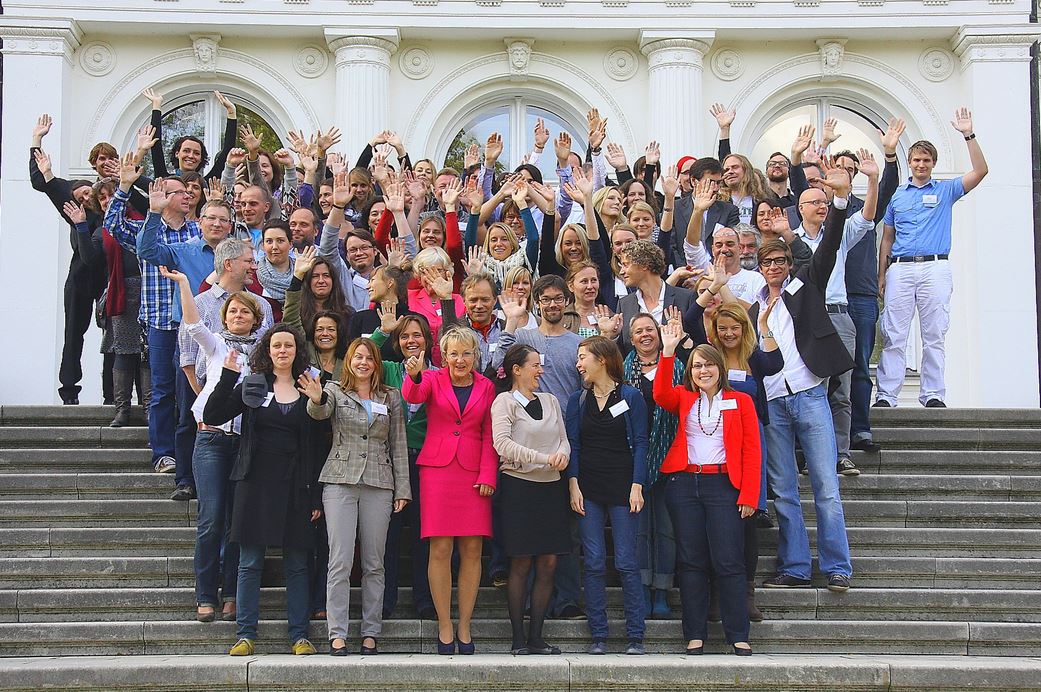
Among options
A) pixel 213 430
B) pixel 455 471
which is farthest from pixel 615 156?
pixel 213 430

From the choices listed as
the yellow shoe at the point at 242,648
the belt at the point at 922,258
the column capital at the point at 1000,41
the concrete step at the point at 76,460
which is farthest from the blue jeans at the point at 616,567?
the column capital at the point at 1000,41

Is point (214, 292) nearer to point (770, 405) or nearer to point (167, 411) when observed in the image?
point (167, 411)

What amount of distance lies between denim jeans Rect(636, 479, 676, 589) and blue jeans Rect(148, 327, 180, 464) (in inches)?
139

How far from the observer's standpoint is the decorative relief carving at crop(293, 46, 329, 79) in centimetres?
1733

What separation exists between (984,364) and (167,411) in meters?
11.3

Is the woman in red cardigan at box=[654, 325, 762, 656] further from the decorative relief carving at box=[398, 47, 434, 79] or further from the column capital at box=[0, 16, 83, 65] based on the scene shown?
the column capital at box=[0, 16, 83, 65]

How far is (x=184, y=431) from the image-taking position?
8688mm

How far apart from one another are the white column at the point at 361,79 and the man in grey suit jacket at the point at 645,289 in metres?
8.79

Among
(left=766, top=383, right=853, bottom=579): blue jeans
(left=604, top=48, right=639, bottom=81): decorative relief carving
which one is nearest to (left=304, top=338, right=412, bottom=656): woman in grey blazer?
(left=766, top=383, right=853, bottom=579): blue jeans

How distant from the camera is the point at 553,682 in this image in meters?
7.14

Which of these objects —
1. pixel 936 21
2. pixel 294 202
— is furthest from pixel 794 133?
pixel 294 202

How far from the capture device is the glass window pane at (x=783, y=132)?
57.8 feet

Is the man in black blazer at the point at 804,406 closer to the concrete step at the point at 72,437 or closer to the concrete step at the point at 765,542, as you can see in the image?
the concrete step at the point at 765,542

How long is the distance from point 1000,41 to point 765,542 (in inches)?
436
